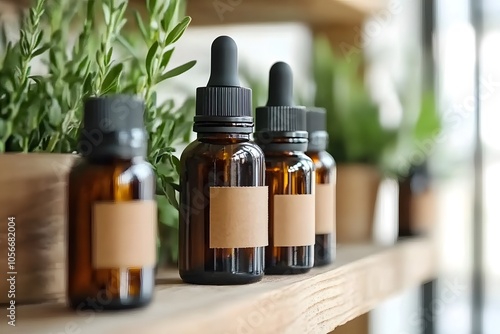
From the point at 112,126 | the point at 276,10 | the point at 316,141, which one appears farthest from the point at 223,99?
the point at 276,10

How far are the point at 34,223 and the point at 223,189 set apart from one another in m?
0.14

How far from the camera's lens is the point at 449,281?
5.66ft

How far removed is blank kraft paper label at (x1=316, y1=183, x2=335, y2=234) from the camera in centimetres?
80

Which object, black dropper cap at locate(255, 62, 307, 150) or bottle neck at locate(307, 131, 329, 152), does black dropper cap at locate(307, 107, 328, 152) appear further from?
black dropper cap at locate(255, 62, 307, 150)

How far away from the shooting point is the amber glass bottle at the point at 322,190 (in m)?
0.80

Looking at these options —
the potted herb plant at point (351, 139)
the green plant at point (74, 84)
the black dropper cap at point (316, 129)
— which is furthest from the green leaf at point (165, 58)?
the potted herb plant at point (351, 139)

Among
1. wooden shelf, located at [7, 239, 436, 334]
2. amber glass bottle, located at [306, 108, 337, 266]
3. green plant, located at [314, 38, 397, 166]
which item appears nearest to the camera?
wooden shelf, located at [7, 239, 436, 334]

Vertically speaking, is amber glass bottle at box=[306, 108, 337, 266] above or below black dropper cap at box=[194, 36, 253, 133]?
below

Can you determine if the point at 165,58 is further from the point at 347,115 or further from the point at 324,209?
the point at 347,115

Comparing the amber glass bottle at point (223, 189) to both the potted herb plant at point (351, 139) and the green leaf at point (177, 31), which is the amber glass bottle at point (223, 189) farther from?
the potted herb plant at point (351, 139)

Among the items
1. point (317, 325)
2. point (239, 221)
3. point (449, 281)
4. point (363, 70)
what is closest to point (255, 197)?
point (239, 221)

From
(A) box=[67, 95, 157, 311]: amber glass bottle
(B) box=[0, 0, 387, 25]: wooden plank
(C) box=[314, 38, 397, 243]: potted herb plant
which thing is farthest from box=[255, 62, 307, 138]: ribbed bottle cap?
(C) box=[314, 38, 397, 243]: potted herb plant

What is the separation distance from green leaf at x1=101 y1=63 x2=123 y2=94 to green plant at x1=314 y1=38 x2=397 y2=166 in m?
0.58

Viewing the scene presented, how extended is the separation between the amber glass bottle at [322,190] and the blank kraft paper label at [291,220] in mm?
87
